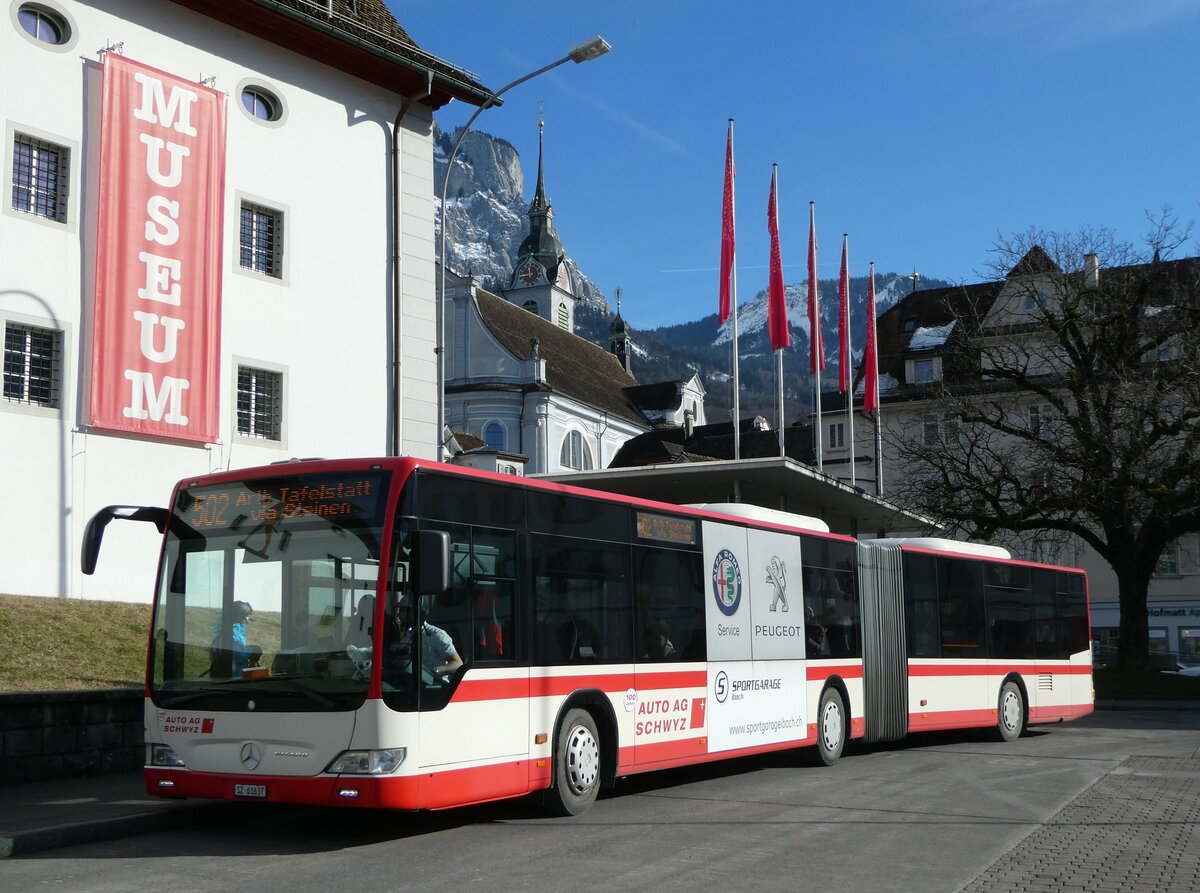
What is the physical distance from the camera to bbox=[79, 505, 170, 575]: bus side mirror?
10188mm

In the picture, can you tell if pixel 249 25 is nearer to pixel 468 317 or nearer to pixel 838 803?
pixel 838 803

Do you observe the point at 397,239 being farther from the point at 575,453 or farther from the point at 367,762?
the point at 575,453

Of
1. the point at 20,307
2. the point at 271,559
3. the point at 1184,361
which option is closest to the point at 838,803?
the point at 271,559

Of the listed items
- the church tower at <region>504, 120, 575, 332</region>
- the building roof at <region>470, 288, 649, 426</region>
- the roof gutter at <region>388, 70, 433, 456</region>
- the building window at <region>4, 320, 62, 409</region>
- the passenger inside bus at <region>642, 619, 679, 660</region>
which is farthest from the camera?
the church tower at <region>504, 120, 575, 332</region>

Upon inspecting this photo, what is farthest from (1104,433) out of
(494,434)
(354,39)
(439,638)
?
(494,434)

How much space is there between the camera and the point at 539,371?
76.1 meters

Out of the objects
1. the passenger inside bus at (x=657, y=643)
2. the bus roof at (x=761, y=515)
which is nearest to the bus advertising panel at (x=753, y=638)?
the bus roof at (x=761, y=515)

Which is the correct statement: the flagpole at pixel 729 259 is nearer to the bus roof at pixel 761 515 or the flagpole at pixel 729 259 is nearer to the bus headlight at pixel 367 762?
the bus roof at pixel 761 515

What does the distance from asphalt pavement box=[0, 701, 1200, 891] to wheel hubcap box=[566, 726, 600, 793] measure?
3.11 metres

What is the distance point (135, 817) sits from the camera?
10500 mm

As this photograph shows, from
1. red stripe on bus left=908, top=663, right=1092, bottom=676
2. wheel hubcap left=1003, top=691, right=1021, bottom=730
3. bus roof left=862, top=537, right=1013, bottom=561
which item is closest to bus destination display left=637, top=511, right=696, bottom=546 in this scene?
bus roof left=862, top=537, right=1013, bottom=561

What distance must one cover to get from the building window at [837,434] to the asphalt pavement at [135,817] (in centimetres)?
6151

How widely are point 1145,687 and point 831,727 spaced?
22.3 m

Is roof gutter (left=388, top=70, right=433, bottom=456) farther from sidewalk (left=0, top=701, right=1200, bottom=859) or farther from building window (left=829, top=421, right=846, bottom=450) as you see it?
building window (left=829, top=421, right=846, bottom=450)
